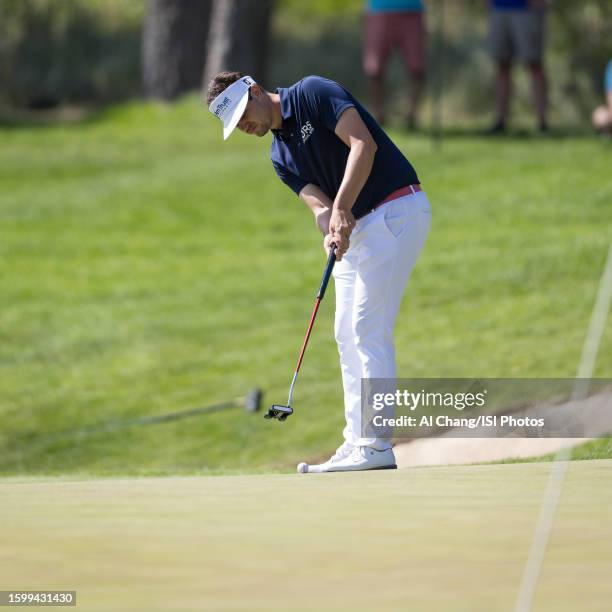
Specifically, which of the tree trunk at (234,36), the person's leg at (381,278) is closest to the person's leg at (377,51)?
the tree trunk at (234,36)

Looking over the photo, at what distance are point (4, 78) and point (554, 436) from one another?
1872 centimetres

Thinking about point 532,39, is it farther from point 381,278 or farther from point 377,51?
point 381,278

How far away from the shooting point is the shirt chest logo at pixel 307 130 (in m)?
5.93

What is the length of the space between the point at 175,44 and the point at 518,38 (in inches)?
233

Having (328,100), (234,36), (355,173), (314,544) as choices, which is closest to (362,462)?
(355,173)

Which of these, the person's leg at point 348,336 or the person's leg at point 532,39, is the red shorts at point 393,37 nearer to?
the person's leg at point 532,39

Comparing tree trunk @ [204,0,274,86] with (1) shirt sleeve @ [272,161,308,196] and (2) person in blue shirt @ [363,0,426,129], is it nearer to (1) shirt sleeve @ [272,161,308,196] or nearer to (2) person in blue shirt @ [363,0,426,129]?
(2) person in blue shirt @ [363,0,426,129]

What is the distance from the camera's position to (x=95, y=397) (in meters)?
12.2

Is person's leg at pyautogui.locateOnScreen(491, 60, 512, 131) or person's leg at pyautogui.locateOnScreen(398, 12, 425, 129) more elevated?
person's leg at pyautogui.locateOnScreen(398, 12, 425, 129)

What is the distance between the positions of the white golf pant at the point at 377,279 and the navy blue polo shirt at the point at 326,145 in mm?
87

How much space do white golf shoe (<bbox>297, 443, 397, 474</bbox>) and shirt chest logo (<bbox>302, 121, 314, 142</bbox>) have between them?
4.25 feet

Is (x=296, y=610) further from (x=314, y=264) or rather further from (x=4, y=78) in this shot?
(x=4, y=78)

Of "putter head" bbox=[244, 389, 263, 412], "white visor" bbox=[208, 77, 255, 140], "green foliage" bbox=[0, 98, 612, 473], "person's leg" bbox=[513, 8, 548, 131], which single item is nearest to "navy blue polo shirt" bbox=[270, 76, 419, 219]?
"white visor" bbox=[208, 77, 255, 140]

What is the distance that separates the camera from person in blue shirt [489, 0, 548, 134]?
16.2 metres
